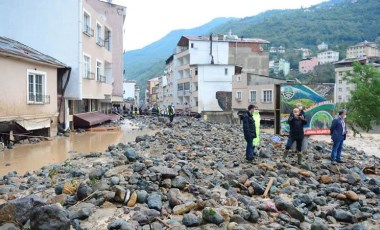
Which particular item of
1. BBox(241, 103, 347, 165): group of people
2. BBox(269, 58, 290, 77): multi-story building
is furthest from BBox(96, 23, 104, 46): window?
BBox(269, 58, 290, 77): multi-story building

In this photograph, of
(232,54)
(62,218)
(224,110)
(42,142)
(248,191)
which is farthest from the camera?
(232,54)

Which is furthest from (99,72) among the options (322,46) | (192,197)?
(322,46)

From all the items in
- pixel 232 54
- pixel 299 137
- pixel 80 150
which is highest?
pixel 232 54

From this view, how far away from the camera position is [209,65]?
5669 centimetres

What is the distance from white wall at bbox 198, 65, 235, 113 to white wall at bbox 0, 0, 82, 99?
36.1 m

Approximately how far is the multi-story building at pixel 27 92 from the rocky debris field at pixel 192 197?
6.99 meters

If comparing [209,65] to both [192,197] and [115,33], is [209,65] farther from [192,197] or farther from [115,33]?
[192,197]

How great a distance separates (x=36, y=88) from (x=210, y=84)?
133 ft

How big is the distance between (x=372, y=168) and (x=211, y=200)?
7.06 meters

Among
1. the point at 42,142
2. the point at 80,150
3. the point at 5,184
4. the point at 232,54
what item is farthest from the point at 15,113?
the point at 232,54

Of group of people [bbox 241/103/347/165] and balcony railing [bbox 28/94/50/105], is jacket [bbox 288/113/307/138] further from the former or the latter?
balcony railing [bbox 28/94/50/105]

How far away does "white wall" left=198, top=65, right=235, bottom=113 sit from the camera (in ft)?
187

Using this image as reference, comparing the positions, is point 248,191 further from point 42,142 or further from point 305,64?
point 305,64

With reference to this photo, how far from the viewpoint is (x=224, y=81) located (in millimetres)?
57250
